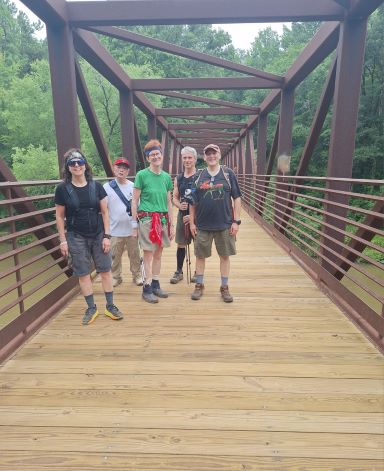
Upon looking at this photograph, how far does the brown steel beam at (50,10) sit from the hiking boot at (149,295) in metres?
2.89

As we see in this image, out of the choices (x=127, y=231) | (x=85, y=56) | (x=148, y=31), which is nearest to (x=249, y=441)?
(x=127, y=231)

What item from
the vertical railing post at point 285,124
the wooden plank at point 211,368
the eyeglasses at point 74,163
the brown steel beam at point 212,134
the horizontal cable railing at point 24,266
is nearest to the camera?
the wooden plank at point 211,368

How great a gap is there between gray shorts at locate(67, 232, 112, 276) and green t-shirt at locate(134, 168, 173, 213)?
593 mm

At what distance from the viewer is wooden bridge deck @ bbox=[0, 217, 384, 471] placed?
1.77m

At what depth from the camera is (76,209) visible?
2885 mm

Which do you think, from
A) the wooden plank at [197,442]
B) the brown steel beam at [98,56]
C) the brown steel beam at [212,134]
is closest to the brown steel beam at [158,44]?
the brown steel beam at [98,56]

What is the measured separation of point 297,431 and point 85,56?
16.8 ft

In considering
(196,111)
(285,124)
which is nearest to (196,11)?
(285,124)

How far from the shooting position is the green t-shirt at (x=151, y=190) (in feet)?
11.2

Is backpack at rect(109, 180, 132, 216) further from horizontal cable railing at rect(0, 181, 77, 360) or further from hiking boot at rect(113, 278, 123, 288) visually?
hiking boot at rect(113, 278, 123, 288)

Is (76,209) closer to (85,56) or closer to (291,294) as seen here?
(291,294)

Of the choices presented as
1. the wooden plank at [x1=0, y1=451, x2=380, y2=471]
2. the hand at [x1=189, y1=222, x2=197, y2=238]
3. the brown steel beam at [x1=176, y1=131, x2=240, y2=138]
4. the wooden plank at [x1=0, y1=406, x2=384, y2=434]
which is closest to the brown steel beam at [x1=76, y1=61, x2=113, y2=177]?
the hand at [x1=189, y1=222, x2=197, y2=238]

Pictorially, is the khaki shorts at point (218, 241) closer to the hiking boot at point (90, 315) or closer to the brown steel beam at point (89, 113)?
the hiking boot at point (90, 315)

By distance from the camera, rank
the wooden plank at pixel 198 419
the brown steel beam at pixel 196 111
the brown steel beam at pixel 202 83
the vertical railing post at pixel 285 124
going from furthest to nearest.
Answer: the brown steel beam at pixel 196 111
the vertical railing post at pixel 285 124
the brown steel beam at pixel 202 83
the wooden plank at pixel 198 419
